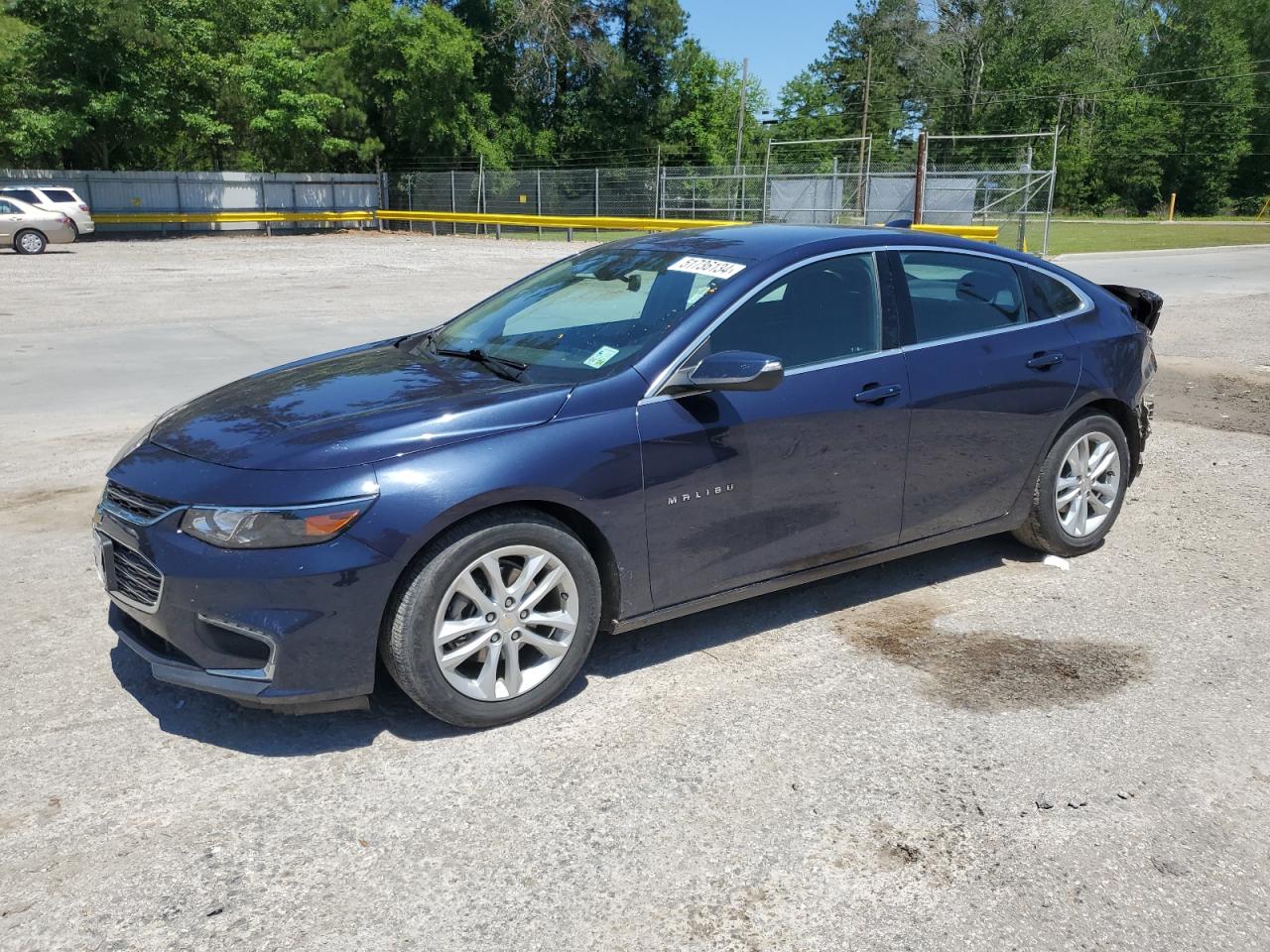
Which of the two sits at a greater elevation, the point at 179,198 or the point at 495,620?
the point at 179,198

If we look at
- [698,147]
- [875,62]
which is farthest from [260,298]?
[875,62]

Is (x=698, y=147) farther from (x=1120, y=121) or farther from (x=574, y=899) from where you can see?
(x=574, y=899)

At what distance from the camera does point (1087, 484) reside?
5.22 metres

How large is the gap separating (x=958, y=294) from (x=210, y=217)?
41931 mm

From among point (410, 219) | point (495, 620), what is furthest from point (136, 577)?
point (410, 219)

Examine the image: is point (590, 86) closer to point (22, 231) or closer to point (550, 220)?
point (550, 220)

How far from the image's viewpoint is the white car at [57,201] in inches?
1144

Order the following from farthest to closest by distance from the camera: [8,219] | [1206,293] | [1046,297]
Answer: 1. [8,219]
2. [1206,293]
3. [1046,297]

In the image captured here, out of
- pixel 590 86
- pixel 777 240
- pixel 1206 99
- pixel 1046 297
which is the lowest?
pixel 1046 297

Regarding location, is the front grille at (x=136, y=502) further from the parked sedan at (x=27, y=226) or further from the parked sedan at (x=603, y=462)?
the parked sedan at (x=27, y=226)

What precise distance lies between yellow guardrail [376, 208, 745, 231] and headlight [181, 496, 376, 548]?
30.3 m

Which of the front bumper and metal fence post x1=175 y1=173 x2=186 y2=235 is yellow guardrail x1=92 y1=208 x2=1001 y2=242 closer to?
metal fence post x1=175 y1=173 x2=186 y2=235

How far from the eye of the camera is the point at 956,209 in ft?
91.1

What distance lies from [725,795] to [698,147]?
186 feet
